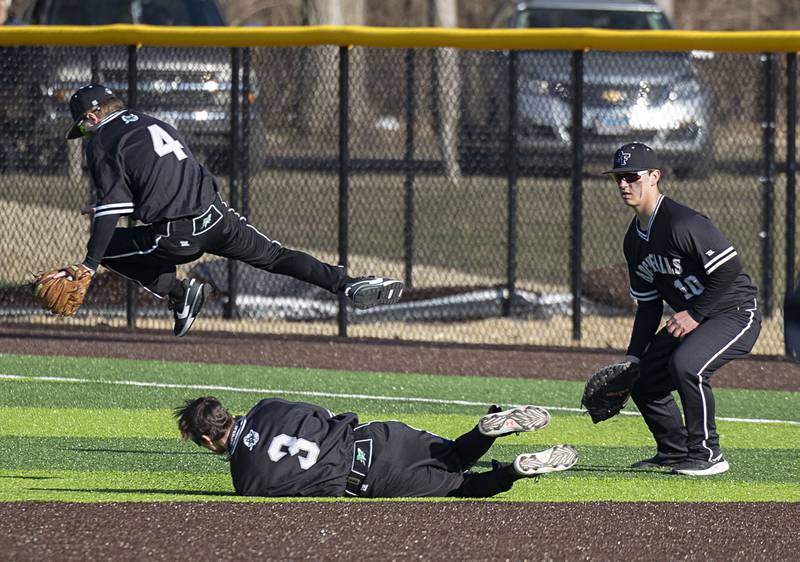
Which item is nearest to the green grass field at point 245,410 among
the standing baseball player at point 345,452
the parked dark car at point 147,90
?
the standing baseball player at point 345,452

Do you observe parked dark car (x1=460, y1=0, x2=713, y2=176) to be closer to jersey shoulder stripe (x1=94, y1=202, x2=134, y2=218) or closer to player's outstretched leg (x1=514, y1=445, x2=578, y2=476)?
jersey shoulder stripe (x1=94, y1=202, x2=134, y2=218)

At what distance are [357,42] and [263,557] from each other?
7.24m

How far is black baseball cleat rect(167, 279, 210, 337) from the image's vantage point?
29.5 feet

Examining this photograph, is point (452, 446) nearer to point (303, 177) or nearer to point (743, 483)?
point (743, 483)

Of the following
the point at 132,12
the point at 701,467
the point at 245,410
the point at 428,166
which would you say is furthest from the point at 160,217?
the point at 132,12

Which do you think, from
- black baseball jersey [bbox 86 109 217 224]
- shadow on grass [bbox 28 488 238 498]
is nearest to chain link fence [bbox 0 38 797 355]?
black baseball jersey [bbox 86 109 217 224]

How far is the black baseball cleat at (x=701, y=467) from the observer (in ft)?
25.6

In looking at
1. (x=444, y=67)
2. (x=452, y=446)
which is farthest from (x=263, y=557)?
(x=444, y=67)

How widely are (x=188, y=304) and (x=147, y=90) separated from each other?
4.31 metres

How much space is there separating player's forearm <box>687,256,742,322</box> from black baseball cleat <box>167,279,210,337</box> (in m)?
2.94

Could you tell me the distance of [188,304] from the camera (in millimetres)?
8992

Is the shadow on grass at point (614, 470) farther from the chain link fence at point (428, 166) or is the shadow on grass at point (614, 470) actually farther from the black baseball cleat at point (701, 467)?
the chain link fence at point (428, 166)

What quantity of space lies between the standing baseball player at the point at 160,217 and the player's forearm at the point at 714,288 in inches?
75.9

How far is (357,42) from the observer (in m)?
12.3
